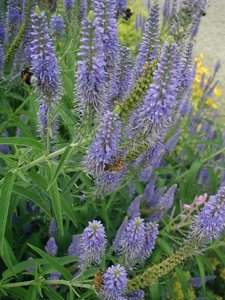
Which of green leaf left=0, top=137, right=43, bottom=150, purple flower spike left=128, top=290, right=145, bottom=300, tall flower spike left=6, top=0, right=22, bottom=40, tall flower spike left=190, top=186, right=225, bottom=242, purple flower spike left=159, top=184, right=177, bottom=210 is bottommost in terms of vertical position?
purple flower spike left=159, top=184, right=177, bottom=210

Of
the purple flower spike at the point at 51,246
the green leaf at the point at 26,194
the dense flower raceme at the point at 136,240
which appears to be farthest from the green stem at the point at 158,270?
the purple flower spike at the point at 51,246

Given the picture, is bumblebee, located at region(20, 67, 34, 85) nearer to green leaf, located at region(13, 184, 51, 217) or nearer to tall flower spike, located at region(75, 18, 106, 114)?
green leaf, located at region(13, 184, 51, 217)

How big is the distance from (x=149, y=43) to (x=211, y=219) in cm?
101

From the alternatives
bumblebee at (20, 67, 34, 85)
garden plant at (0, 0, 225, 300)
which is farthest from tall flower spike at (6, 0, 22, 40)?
bumblebee at (20, 67, 34, 85)

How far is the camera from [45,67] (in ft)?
7.64

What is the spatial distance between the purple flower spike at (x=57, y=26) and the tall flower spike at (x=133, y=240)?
6.53 feet

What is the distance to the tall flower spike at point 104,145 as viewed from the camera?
2.33 m

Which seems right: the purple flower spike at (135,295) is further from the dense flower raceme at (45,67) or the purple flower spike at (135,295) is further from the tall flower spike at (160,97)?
the dense flower raceme at (45,67)

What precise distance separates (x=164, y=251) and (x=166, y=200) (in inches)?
16.8

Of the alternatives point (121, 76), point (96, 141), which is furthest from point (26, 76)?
point (96, 141)

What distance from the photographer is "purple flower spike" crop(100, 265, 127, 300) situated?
2525mm

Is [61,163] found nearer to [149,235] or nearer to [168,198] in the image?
[149,235]

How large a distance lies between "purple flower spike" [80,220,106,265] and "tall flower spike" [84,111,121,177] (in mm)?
290

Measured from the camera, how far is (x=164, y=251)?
402 cm
